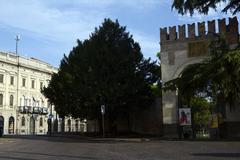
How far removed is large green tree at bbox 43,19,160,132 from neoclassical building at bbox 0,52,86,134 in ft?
107

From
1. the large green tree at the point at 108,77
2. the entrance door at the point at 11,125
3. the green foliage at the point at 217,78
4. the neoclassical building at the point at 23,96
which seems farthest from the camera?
the entrance door at the point at 11,125

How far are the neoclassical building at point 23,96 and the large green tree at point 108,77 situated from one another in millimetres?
32682

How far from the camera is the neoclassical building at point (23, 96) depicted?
2899 inches

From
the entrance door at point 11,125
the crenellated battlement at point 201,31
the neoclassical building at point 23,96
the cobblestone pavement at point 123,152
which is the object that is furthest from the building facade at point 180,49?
the entrance door at point 11,125

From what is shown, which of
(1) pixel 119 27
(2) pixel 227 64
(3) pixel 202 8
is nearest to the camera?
(2) pixel 227 64

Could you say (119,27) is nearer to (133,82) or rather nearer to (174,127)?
(133,82)

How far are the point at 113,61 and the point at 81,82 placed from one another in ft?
11.1

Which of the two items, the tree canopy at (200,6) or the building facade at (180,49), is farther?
the building facade at (180,49)

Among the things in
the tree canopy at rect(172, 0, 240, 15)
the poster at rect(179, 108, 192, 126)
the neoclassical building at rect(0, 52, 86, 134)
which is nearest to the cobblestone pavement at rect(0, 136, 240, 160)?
the tree canopy at rect(172, 0, 240, 15)

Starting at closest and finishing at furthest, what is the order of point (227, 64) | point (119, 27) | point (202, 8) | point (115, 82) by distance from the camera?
1. point (227, 64)
2. point (202, 8)
3. point (115, 82)
4. point (119, 27)

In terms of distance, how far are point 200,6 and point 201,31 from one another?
18.7m

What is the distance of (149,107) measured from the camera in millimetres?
40938

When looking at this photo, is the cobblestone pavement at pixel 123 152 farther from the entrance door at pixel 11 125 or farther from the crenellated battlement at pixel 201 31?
the entrance door at pixel 11 125

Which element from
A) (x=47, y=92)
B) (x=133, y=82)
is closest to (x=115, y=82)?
(x=133, y=82)
